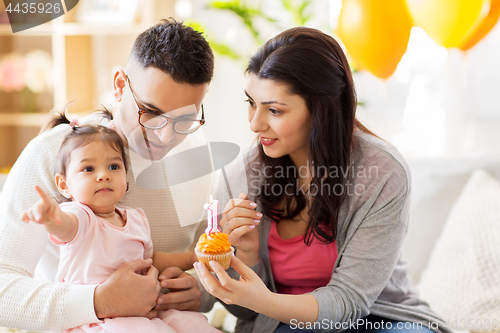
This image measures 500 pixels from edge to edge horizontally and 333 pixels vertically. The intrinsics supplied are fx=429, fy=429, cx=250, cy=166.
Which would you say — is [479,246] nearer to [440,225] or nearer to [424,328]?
[440,225]

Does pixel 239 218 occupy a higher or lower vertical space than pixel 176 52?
lower

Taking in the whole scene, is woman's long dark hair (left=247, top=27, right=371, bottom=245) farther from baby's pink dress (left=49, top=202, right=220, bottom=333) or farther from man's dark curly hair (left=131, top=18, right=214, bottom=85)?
baby's pink dress (left=49, top=202, right=220, bottom=333)

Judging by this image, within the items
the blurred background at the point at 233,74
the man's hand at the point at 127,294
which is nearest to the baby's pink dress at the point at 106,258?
the man's hand at the point at 127,294

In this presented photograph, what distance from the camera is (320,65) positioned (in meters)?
1.14

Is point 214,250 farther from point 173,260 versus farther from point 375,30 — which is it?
point 375,30

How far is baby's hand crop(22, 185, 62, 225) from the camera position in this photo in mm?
821

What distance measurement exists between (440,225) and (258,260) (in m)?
0.88

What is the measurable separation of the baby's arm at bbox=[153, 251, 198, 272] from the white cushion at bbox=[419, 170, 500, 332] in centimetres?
92

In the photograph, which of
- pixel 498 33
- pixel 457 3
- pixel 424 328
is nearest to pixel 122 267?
pixel 424 328

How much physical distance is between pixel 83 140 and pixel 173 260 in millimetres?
417

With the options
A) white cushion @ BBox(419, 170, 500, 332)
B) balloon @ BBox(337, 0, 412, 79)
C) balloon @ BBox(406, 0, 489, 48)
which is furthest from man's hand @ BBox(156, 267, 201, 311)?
balloon @ BBox(406, 0, 489, 48)

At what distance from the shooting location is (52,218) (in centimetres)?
86

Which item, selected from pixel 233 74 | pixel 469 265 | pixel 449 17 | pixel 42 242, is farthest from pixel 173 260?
pixel 233 74

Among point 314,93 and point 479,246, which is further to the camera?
point 479,246
